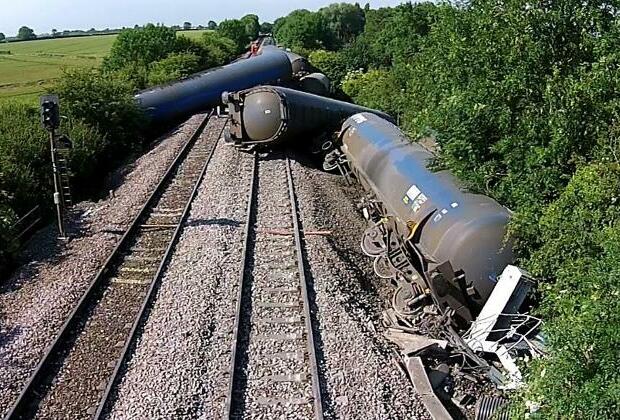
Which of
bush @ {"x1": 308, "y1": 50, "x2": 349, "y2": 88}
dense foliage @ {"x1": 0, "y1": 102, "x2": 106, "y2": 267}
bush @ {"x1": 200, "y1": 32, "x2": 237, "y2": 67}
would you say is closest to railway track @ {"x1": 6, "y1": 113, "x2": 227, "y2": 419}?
dense foliage @ {"x1": 0, "y1": 102, "x2": 106, "y2": 267}

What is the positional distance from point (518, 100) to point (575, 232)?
4.05 metres

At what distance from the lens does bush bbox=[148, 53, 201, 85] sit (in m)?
47.6

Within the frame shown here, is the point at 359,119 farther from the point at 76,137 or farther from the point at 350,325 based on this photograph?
the point at 350,325

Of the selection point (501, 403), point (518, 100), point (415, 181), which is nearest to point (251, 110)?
point (415, 181)

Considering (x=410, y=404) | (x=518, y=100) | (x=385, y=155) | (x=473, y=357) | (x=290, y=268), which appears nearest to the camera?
(x=410, y=404)

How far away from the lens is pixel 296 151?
27828 mm

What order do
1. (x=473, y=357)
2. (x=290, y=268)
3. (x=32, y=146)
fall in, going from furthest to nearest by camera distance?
(x=32, y=146) < (x=290, y=268) < (x=473, y=357)

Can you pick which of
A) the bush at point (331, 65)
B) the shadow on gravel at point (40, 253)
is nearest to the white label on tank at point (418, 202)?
the shadow on gravel at point (40, 253)

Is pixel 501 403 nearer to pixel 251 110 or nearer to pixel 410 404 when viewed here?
pixel 410 404

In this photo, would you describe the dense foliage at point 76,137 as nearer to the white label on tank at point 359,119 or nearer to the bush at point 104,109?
the bush at point 104,109

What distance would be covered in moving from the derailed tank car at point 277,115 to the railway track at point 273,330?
22.9 ft

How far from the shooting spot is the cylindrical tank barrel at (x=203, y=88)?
3612cm

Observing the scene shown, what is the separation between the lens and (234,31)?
367 ft

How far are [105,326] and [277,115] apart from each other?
14116 millimetres
